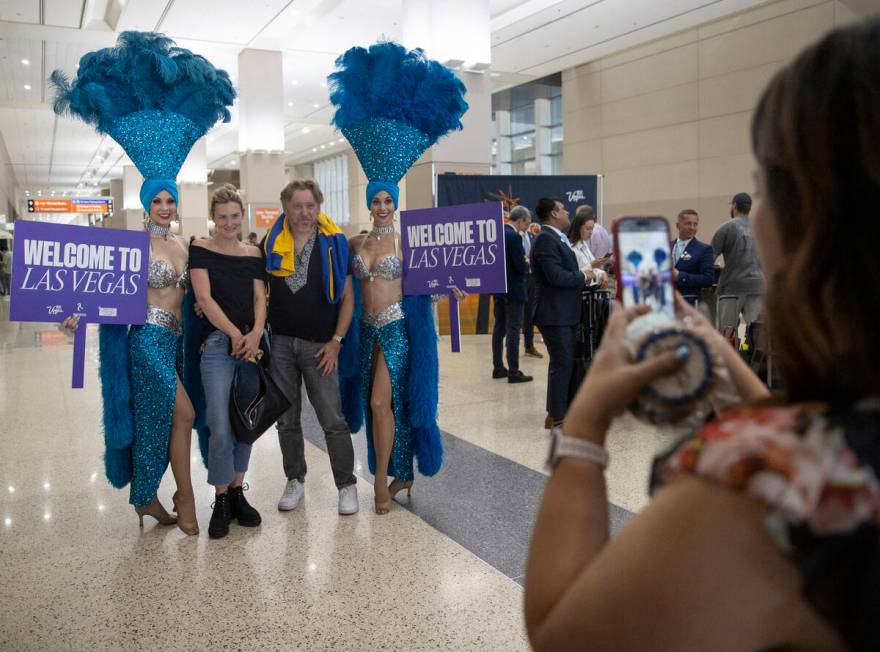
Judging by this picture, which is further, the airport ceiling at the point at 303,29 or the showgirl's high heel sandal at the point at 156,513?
the airport ceiling at the point at 303,29

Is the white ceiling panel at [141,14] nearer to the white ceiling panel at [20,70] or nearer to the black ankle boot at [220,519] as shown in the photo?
the white ceiling panel at [20,70]

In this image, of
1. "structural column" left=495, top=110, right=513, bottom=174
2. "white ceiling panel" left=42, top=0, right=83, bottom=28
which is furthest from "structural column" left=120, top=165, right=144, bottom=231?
"white ceiling panel" left=42, top=0, right=83, bottom=28

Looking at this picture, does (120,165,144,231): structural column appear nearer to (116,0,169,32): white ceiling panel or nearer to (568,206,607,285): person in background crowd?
(116,0,169,32): white ceiling panel

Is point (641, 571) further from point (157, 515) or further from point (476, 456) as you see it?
point (476, 456)

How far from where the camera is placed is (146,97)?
3.30 metres

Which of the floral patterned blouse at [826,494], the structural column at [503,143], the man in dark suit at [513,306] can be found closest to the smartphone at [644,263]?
the floral patterned blouse at [826,494]

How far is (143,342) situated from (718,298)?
4.64 metres

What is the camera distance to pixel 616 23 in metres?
11.9

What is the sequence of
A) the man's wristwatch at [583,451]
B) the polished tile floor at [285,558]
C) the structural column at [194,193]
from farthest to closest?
the structural column at [194,193] < the polished tile floor at [285,558] < the man's wristwatch at [583,451]

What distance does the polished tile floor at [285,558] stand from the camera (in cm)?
239

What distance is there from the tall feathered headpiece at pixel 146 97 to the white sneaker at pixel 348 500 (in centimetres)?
156

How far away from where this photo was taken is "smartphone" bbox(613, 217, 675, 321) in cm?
Answer: 95

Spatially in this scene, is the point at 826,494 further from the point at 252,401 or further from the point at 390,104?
the point at 390,104

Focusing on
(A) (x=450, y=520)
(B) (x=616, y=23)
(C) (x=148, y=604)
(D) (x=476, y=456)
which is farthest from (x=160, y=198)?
(B) (x=616, y=23)
